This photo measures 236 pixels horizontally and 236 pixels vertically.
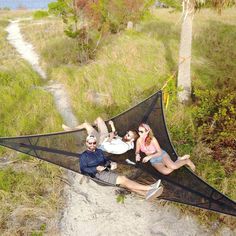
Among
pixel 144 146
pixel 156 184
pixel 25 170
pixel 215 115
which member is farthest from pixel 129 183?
pixel 215 115

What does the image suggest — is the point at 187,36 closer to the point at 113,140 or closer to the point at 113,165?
the point at 113,140

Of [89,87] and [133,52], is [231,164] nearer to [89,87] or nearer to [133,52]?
[89,87]

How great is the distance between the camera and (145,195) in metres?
4.74

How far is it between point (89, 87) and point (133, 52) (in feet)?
7.86

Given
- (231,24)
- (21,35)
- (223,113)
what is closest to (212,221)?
(223,113)

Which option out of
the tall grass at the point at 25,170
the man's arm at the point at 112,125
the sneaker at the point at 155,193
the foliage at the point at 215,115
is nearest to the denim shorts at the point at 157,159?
the sneaker at the point at 155,193

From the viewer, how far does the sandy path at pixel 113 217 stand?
4.88 m

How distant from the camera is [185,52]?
7.78 metres

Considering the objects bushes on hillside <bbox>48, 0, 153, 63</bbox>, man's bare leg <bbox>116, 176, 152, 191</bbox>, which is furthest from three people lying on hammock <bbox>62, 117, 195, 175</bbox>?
bushes on hillside <bbox>48, 0, 153, 63</bbox>

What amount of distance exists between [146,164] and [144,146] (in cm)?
31

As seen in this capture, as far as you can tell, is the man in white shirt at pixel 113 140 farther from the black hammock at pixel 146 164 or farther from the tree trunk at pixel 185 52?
the tree trunk at pixel 185 52

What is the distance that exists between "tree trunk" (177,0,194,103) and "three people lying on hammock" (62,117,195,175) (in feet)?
7.53

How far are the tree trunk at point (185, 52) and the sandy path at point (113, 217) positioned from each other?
318cm

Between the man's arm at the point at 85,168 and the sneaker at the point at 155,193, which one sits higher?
the man's arm at the point at 85,168
